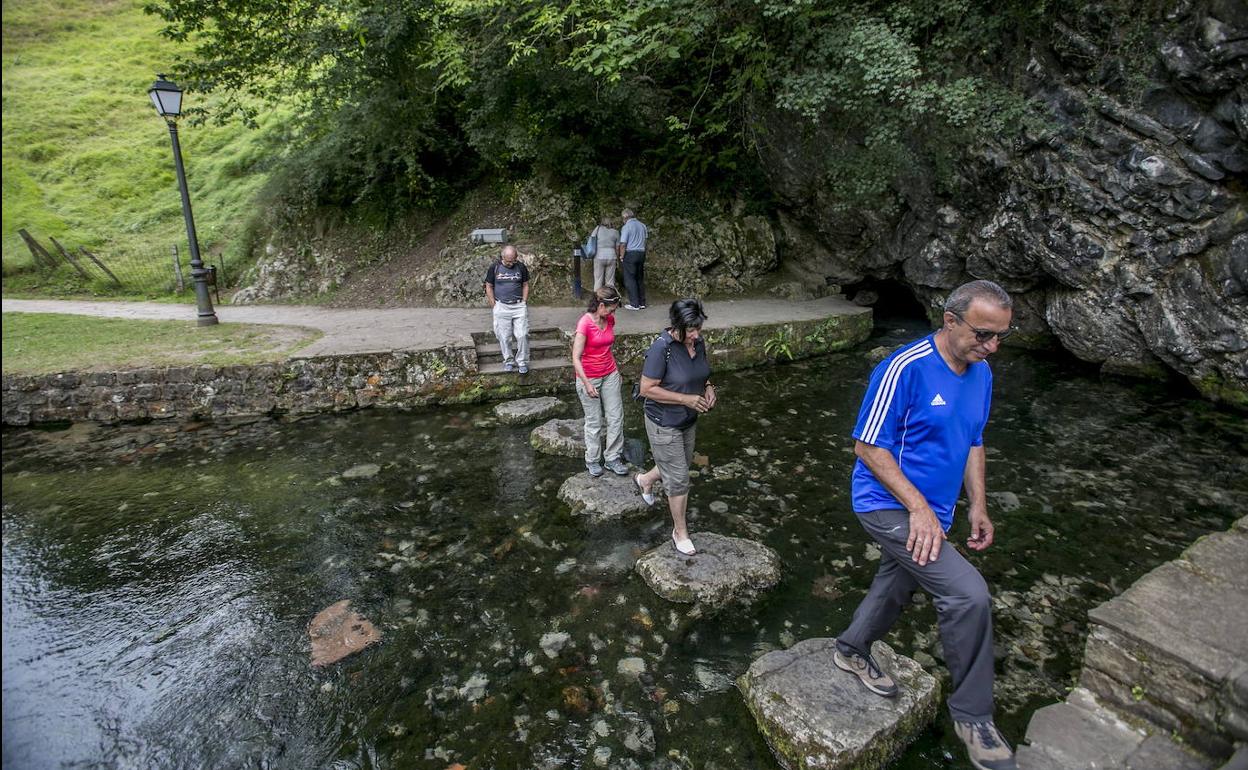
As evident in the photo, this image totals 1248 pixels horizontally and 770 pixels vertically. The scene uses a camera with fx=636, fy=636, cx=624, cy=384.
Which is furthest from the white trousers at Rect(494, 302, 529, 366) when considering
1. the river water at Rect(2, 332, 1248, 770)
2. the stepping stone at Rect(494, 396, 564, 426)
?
the river water at Rect(2, 332, 1248, 770)

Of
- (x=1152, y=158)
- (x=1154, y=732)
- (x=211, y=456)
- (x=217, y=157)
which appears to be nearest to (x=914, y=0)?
(x=1152, y=158)

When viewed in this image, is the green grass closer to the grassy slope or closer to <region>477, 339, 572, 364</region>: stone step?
<region>477, 339, 572, 364</region>: stone step

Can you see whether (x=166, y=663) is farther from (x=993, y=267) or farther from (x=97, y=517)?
(x=993, y=267)

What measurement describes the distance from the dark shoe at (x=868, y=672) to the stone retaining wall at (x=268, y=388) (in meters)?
7.35

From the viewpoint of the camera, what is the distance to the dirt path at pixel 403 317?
10969 millimetres

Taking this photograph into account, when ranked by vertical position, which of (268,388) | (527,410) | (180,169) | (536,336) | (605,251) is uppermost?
(180,169)

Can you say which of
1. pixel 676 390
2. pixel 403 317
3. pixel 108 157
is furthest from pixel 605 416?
pixel 108 157

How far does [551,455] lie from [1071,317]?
1021 centimetres

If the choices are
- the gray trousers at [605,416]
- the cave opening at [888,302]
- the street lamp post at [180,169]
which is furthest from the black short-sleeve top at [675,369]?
the cave opening at [888,302]

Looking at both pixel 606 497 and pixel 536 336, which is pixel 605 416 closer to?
pixel 606 497

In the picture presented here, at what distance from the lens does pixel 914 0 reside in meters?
11.2

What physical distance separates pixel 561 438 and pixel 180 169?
910cm

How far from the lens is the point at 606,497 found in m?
6.91

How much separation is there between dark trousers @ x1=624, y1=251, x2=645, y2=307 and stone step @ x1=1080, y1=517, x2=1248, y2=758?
35.0ft
